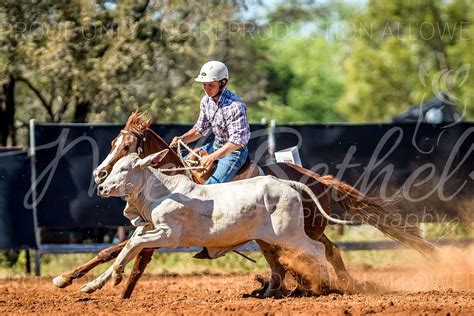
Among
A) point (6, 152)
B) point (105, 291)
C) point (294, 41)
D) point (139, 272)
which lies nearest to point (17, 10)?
point (6, 152)

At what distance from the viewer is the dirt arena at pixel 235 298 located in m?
8.41

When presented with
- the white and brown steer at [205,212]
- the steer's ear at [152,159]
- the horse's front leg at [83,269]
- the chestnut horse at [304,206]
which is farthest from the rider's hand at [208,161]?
the horse's front leg at [83,269]

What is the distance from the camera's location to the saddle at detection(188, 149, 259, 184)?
387 inches

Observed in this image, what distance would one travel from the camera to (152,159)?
9055 mm

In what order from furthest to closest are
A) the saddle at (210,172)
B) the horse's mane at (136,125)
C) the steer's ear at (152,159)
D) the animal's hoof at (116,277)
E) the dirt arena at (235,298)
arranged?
the saddle at (210,172) → the horse's mane at (136,125) → the steer's ear at (152,159) → the animal's hoof at (116,277) → the dirt arena at (235,298)

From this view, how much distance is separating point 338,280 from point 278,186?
5.21ft

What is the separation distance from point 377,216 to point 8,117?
28.0 ft

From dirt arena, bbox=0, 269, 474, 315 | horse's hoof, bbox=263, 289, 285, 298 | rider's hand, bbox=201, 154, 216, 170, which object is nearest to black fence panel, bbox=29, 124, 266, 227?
dirt arena, bbox=0, 269, 474, 315

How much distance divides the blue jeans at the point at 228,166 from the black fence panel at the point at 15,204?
412 centimetres

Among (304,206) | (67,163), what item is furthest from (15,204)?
(304,206)

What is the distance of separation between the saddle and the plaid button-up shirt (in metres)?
0.28

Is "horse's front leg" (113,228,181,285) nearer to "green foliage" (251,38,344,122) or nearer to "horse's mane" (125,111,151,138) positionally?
"horse's mane" (125,111,151,138)

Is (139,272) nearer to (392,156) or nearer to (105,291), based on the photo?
(105,291)

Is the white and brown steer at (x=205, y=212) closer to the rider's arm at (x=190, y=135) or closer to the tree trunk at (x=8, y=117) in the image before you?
the rider's arm at (x=190, y=135)
